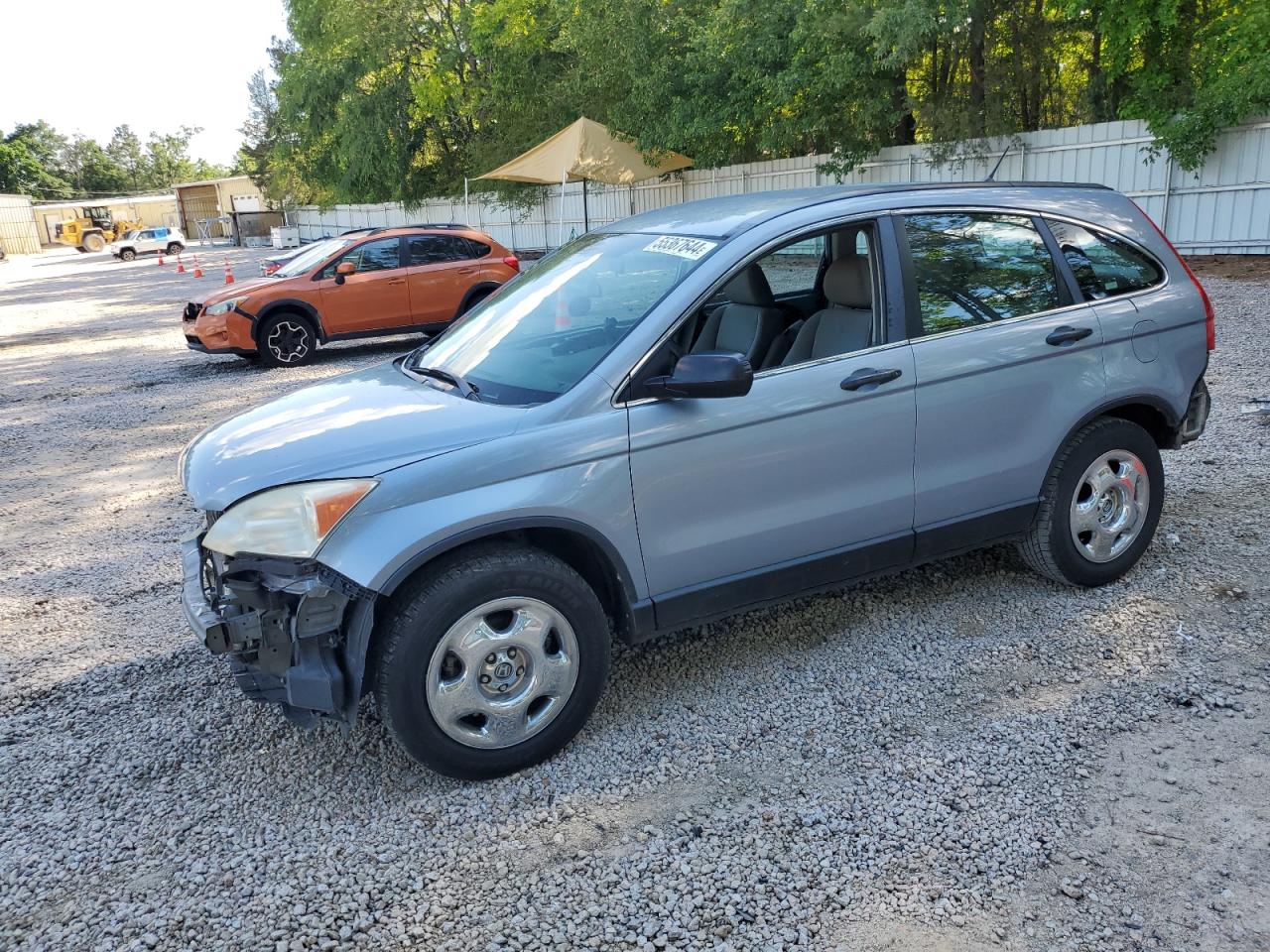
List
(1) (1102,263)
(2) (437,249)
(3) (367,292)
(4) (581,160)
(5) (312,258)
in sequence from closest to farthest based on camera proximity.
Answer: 1. (1) (1102,263)
2. (3) (367,292)
3. (5) (312,258)
4. (2) (437,249)
5. (4) (581,160)

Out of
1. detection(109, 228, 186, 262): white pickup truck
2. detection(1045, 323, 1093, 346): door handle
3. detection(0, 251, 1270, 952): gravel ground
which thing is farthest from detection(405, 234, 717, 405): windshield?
detection(109, 228, 186, 262): white pickup truck

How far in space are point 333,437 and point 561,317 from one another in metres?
1.10

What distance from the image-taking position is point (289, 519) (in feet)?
10.00

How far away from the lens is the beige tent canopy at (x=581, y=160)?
19.4 meters

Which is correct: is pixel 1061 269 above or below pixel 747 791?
above

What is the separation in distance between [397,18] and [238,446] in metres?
33.4

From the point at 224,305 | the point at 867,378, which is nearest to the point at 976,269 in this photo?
the point at 867,378

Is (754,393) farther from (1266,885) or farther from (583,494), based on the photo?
(1266,885)

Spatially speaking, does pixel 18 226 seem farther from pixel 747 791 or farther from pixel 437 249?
pixel 747 791

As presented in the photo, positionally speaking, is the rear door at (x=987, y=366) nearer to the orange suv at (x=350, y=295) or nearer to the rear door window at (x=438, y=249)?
the orange suv at (x=350, y=295)

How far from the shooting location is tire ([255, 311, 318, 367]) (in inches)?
480

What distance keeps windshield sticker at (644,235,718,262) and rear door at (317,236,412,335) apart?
9376 millimetres

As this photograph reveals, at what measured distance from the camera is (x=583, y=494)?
3.25m

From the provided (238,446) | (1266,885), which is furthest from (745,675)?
(238,446)
